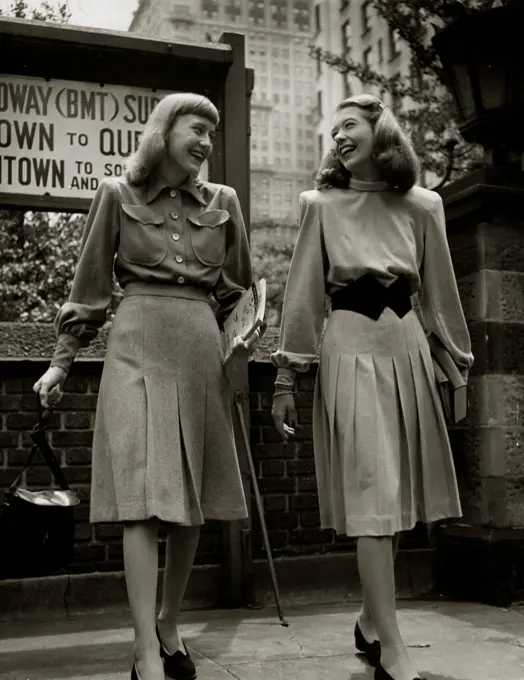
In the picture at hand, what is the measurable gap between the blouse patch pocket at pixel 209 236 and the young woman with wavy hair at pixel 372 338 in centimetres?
28

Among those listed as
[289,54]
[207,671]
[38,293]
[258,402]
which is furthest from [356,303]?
[289,54]

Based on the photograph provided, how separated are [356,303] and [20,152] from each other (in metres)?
2.43

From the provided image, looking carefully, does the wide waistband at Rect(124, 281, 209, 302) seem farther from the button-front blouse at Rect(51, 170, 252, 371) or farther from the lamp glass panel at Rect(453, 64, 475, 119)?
the lamp glass panel at Rect(453, 64, 475, 119)

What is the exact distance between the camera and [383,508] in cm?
319

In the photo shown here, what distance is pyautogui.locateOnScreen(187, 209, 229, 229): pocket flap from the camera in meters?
3.48

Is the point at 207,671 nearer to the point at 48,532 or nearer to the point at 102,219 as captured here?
the point at 48,532

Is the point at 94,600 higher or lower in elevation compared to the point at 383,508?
lower

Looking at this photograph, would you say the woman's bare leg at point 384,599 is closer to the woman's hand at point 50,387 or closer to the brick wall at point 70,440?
the woman's hand at point 50,387

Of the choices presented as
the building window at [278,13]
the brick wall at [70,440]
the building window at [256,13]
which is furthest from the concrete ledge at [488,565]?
the building window at [278,13]

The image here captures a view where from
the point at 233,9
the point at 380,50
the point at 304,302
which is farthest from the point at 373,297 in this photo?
the point at 380,50

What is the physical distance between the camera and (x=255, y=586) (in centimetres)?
→ 514

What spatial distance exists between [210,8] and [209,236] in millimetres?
22603

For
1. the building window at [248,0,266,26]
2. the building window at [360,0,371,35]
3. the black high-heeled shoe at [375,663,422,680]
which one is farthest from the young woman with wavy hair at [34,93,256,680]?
the building window at [360,0,371,35]

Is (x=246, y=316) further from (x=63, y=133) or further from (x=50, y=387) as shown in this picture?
(x=63, y=133)
